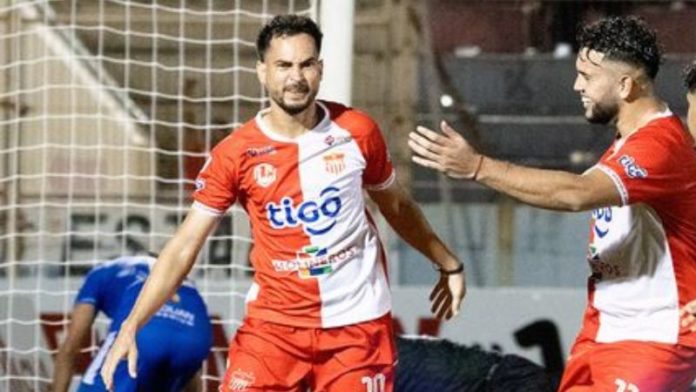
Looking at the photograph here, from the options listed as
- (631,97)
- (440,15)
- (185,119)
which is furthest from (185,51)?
(631,97)

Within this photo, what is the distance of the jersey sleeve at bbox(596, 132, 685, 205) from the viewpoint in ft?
15.2

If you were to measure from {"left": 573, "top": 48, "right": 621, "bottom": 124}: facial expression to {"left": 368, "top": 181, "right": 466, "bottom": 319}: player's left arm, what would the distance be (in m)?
0.75

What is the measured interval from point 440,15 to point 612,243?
199 inches

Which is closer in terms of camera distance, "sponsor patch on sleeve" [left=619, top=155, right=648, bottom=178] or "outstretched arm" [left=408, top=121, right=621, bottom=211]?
"outstretched arm" [left=408, top=121, right=621, bottom=211]

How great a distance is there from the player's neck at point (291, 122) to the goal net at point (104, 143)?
254 cm

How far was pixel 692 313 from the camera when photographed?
475 cm

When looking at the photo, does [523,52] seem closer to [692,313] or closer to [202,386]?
[202,386]

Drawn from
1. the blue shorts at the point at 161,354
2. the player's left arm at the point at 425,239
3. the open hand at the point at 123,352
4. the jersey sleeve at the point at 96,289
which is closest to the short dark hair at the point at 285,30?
the player's left arm at the point at 425,239

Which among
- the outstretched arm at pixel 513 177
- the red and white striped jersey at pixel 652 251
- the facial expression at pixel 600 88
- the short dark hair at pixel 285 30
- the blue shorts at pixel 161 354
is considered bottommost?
the blue shorts at pixel 161 354

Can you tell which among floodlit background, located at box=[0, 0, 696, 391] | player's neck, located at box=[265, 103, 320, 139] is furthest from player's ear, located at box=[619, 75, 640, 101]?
floodlit background, located at box=[0, 0, 696, 391]

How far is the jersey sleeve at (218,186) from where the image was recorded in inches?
200

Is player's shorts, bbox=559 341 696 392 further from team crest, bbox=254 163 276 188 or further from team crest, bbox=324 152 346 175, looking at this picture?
team crest, bbox=254 163 276 188

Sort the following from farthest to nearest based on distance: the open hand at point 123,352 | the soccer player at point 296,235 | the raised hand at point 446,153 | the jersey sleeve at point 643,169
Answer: the soccer player at point 296,235, the open hand at point 123,352, the jersey sleeve at point 643,169, the raised hand at point 446,153

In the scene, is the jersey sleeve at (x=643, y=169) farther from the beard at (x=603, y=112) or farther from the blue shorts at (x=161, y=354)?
the blue shorts at (x=161, y=354)
